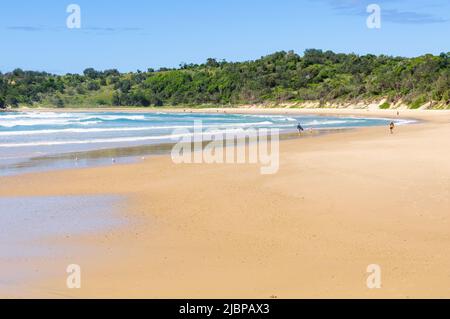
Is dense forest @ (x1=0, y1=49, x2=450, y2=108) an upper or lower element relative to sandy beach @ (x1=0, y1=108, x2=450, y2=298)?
upper

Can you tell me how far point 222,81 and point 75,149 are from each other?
117118 mm

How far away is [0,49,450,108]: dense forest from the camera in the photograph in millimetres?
92250

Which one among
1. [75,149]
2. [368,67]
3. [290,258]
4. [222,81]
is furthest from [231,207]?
[222,81]

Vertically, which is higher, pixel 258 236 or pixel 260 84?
pixel 260 84

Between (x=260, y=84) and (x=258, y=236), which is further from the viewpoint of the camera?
(x=260, y=84)

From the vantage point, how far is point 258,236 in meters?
9.45

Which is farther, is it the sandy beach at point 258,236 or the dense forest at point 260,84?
the dense forest at point 260,84

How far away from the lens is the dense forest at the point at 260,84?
9225cm

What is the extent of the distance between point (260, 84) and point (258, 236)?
121 meters

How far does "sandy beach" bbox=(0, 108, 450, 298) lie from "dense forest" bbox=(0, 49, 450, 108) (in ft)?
208

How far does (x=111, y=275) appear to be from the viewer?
295 inches

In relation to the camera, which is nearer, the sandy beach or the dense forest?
the sandy beach

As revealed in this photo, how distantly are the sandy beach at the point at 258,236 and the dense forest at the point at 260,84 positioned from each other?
208 feet

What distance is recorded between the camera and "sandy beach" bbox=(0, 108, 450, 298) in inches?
277
